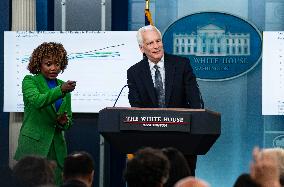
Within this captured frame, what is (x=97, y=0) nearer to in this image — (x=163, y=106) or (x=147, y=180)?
(x=163, y=106)

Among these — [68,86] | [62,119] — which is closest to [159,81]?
[68,86]

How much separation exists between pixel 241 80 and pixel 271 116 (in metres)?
0.44

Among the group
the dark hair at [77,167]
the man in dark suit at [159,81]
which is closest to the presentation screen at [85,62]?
the man in dark suit at [159,81]

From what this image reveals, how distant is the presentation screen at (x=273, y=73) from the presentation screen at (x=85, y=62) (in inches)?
45.5

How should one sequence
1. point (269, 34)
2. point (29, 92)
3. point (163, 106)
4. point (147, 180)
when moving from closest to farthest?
point (147, 180) < point (163, 106) < point (29, 92) < point (269, 34)

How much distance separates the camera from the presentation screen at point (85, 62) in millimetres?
7883

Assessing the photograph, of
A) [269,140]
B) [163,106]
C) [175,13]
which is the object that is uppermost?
[175,13]

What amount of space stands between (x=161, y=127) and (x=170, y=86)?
20.9 inches

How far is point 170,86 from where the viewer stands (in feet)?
16.0

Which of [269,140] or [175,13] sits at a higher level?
[175,13]

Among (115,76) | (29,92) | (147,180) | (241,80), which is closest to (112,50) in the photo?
(115,76)

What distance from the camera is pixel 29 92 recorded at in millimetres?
5258

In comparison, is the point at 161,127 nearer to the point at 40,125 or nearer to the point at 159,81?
the point at 159,81

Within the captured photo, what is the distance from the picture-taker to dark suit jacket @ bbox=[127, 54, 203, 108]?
192 inches
